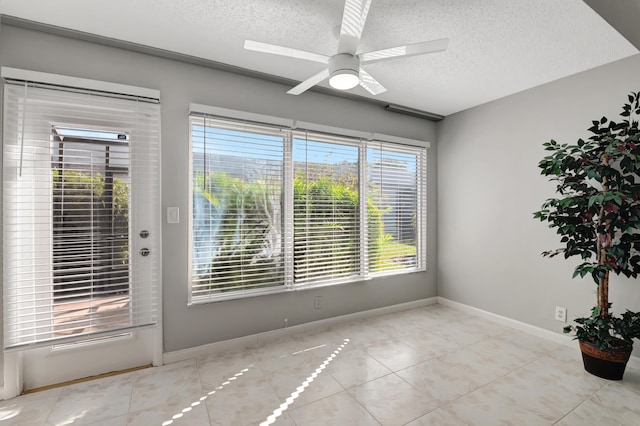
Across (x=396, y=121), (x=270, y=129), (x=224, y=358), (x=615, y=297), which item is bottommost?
(x=224, y=358)

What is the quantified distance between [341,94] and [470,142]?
1742 mm

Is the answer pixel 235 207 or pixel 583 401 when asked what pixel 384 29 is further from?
pixel 583 401

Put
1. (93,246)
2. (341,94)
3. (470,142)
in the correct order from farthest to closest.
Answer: (470,142) → (341,94) → (93,246)

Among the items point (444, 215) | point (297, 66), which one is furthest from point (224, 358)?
point (444, 215)

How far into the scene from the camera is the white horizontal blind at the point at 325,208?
3.00m

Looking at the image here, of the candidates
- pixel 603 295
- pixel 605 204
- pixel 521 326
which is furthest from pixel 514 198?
pixel 521 326

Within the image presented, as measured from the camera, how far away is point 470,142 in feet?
11.7

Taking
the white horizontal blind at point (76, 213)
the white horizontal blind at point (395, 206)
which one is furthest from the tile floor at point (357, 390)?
the white horizontal blind at point (395, 206)

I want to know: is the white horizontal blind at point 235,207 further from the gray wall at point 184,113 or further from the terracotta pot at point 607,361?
the terracotta pot at point 607,361

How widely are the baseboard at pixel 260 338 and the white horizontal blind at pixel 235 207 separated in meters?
0.44

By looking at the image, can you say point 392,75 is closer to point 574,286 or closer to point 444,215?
point 444,215

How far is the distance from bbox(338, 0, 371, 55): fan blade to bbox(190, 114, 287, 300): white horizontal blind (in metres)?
1.25

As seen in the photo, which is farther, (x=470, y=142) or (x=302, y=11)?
(x=470, y=142)

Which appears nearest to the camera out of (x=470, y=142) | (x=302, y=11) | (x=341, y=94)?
(x=302, y=11)
